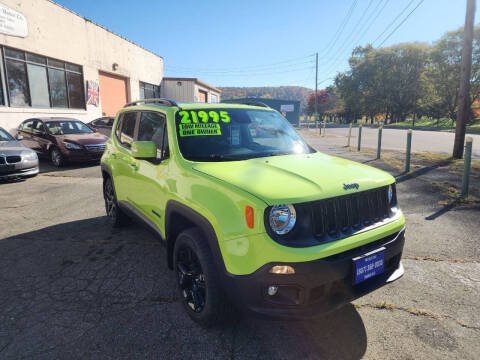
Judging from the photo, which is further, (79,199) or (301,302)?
(79,199)

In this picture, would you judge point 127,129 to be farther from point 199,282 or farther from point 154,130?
point 199,282

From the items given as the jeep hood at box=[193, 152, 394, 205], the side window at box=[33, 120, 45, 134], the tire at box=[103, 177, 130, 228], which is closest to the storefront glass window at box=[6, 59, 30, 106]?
the side window at box=[33, 120, 45, 134]

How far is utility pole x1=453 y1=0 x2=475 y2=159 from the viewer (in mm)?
10133

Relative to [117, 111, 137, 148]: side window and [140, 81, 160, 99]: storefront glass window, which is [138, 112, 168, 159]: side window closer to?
[117, 111, 137, 148]: side window

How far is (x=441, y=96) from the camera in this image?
147 ft

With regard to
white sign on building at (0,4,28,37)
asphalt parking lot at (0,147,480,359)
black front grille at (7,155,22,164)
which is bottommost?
asphalt parking lot at (0,147,480,359)

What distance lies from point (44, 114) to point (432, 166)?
1592 cm

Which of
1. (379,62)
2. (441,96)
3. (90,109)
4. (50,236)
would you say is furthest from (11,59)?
(379,62)

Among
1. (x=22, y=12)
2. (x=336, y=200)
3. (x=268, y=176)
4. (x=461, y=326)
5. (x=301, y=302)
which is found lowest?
(x=461, y=326)

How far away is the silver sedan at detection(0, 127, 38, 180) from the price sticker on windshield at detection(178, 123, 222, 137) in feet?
22.2

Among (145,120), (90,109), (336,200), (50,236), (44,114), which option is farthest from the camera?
(90,109)

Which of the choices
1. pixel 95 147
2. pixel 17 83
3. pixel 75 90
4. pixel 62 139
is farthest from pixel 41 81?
pixel 95 147

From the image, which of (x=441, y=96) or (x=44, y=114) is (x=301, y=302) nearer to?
(x=44, y=114)

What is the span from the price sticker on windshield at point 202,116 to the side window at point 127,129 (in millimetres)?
1051
